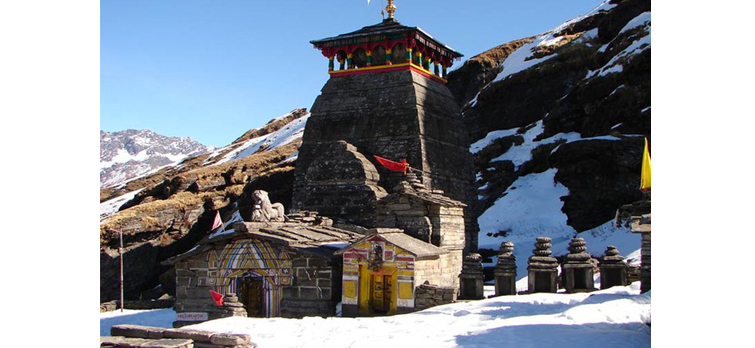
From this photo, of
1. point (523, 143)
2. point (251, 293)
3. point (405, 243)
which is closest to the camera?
point (405, 243)

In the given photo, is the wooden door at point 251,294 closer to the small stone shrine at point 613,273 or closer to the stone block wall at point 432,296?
the stone block wall at point 432,296

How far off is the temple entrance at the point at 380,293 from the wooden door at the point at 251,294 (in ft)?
12.3

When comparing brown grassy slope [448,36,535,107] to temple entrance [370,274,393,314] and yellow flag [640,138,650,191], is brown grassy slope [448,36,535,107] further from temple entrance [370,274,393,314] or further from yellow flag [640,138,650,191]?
yellow flag [640,138,650,191]

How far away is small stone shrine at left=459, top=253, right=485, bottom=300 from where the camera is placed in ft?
69.1

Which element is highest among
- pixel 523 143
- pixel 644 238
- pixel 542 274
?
pixel 523 143

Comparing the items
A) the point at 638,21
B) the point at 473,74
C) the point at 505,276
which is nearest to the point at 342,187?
the point at 505,276

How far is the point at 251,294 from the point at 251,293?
0.03 meters

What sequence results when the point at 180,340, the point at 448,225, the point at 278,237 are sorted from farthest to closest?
the point at 448,225 → the point at 278,237 → the point at 180,340

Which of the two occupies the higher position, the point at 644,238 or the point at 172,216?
the point at 644,238

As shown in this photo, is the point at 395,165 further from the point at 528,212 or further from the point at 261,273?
the point at 528,212

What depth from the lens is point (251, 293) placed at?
74.7ft

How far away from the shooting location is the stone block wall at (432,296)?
778 inches
